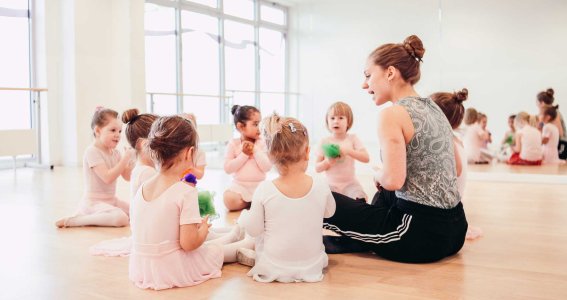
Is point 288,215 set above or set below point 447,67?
below

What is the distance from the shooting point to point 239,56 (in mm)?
9242

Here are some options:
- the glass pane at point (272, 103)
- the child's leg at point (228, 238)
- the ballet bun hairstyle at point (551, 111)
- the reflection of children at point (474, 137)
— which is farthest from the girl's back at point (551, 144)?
the child's leg at point (228, 238)

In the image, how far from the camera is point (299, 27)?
7.11m

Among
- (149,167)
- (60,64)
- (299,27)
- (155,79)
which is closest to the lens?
(149,167)

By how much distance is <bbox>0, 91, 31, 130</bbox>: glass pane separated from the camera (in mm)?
7215

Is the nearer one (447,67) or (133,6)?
(447,67)

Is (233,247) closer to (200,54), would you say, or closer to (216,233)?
(216,233)

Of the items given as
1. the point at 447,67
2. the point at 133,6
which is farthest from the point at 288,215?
the point at 133,6

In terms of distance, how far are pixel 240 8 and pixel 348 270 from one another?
6951 millimetres

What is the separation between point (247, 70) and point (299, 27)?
6.68 ft

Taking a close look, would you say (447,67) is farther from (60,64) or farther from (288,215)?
(60,64)

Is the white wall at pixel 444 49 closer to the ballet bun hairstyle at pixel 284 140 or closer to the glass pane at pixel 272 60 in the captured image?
the glass pane at pixel 272 60

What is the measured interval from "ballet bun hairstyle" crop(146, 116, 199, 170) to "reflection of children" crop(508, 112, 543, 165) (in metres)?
4.75

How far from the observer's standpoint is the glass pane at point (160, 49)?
859 cm
